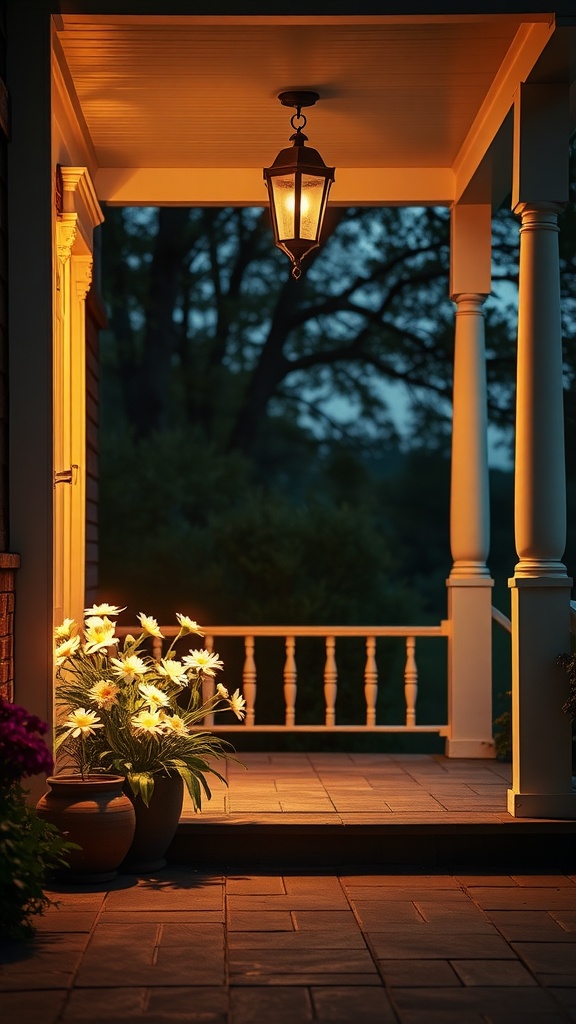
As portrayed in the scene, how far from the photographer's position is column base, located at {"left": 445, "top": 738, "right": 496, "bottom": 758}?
7137 millimetres

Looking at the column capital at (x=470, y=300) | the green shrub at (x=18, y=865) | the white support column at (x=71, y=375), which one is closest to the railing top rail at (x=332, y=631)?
the white support column at (x=71, y=375)

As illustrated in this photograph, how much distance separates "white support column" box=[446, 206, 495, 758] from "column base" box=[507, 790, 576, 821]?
1869 mm

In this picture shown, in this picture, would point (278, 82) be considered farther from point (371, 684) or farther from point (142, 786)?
point (371, 684)

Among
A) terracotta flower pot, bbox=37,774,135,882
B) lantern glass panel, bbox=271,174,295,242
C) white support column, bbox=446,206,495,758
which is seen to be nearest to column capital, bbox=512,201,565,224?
lantern glass panel, bbox=271,174,295,242

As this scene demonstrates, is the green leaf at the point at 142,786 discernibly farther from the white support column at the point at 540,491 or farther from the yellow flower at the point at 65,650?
the white support column at the point at 540,491

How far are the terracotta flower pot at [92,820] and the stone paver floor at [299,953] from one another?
9cm

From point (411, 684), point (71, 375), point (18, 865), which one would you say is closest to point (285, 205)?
point (71, 375)

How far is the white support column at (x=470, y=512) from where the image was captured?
7.13 metres

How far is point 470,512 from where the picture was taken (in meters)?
7.26

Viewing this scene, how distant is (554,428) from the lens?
530 centimetres

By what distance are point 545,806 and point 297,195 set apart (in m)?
2.79

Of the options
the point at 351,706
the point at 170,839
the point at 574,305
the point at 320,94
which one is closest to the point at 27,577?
the point at 170,839

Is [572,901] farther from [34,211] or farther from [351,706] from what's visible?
[351,706]

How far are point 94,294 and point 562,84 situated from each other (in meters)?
3.17
